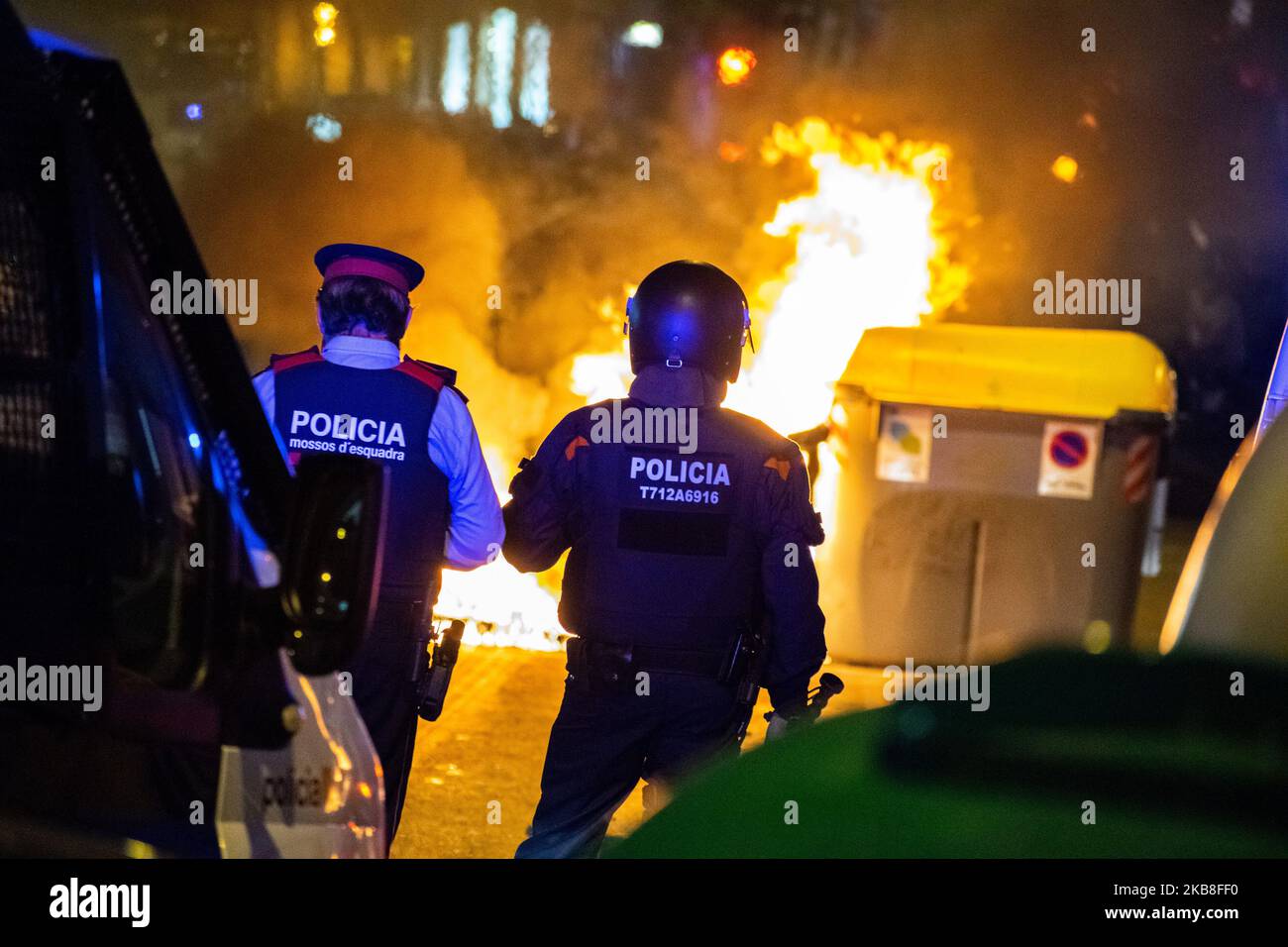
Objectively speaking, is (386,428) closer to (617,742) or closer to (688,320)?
(688,320)

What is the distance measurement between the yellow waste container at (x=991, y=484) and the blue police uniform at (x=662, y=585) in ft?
11.1

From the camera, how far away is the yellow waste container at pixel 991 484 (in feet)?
22.5

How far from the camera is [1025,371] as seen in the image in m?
6.82

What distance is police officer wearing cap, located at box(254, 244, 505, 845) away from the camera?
12.1 feet

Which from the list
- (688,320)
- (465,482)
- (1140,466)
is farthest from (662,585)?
(1140,466)

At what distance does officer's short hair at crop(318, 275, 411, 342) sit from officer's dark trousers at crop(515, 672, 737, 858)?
106cm

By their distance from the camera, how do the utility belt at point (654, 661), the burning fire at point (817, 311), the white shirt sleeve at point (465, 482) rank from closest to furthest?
the utility belt at point (654, 661) → the white shirt sleeve at point (465, 482) → the burning fire at point (817, 311)

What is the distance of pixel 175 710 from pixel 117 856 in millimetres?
216

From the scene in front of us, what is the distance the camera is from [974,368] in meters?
6.84

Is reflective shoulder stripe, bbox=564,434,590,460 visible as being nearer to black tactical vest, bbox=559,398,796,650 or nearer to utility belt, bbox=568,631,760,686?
black tactical vest, bbox=559,398,796,650

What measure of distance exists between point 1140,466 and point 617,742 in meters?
4.15

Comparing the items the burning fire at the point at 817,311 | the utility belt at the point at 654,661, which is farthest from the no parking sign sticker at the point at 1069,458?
the utility belt at the point at 654,661

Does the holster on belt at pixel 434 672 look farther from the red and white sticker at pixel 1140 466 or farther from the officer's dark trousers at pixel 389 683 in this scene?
the red and white sticker at pixel 1140 466
